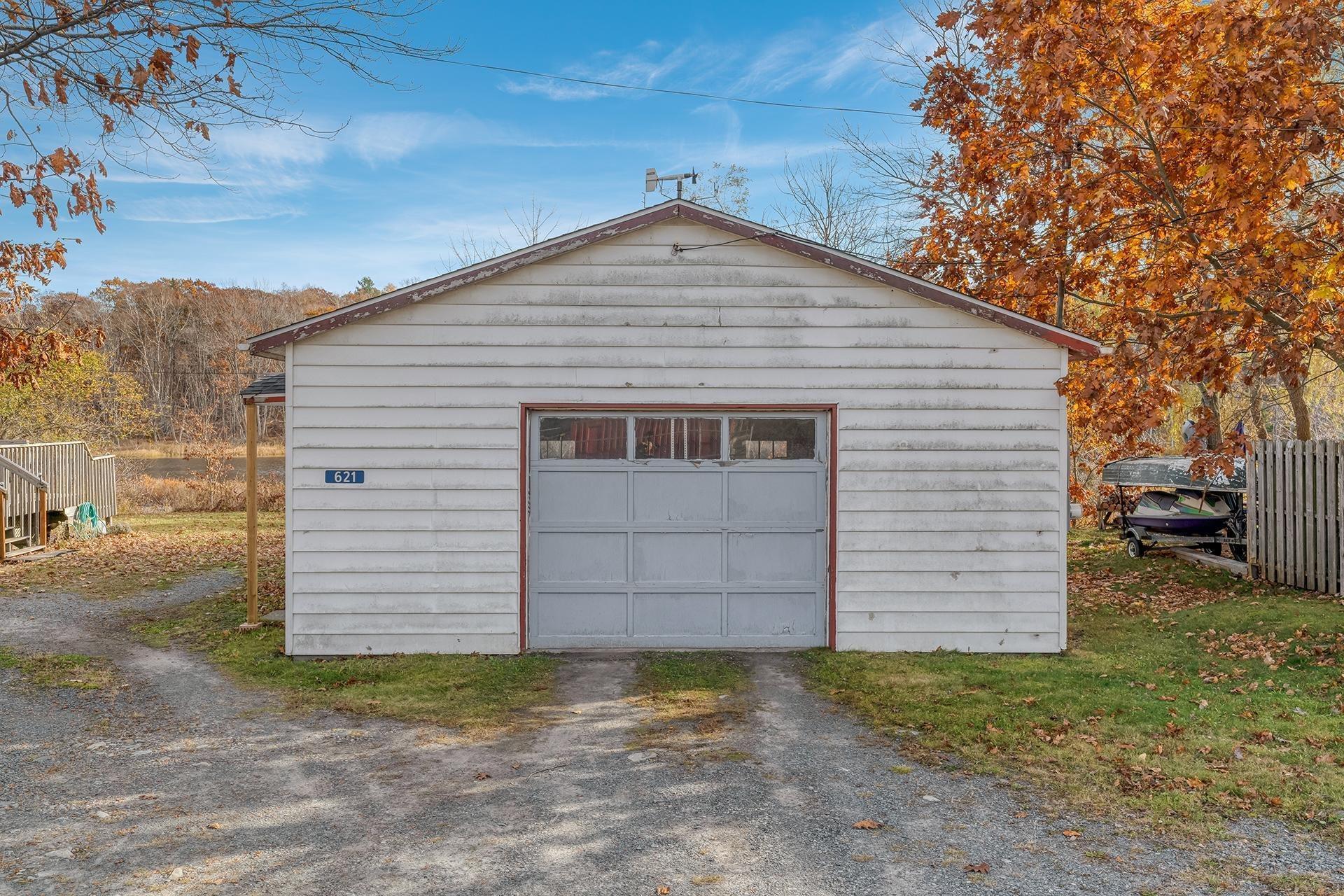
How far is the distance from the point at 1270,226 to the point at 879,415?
15.2 feet

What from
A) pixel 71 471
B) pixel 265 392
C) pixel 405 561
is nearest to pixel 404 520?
pixel 405 561

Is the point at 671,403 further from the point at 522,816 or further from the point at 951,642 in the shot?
the point at 522,816

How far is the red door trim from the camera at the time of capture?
7816 millimetres

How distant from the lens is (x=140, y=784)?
4938 millimetres

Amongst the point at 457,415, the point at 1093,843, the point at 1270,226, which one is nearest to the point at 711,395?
the point at 457,415

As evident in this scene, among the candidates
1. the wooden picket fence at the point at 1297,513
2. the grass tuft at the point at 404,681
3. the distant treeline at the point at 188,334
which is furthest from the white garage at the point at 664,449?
the distant treeline at the point at 188,334

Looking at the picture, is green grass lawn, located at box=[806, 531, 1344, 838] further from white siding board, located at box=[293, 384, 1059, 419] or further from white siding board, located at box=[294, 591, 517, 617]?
white siding board, located at box=[294, 591, 517, 617]

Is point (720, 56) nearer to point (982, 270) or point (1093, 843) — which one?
point (982, 270)

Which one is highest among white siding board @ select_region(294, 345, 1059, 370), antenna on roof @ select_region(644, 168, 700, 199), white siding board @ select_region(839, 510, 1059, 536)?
antenna on roof @ select_region(644, 168, 700, 199)

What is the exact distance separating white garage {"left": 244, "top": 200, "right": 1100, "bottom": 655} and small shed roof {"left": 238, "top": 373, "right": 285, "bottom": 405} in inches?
41.1

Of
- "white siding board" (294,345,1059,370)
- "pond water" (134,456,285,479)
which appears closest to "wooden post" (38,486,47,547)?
"pond water" (134,456,285,479)

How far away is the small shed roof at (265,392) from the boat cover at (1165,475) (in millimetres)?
11406

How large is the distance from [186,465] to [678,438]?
2590 cm

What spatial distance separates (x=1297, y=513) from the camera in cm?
1059
